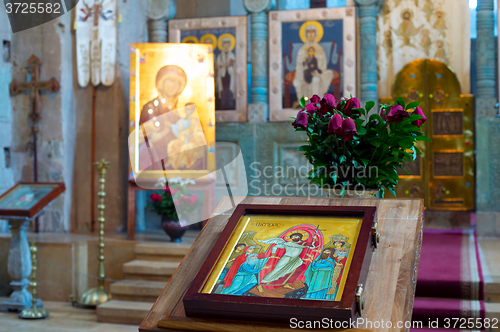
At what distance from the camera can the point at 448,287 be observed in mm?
Result: 3740

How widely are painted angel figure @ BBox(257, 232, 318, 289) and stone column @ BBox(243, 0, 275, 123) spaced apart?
15.5ft

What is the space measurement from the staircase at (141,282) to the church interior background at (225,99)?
12.9 inches

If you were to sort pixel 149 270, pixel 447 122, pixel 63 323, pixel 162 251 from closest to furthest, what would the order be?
pixel 63 323
pixel 149 270
pixel 162 251
pixel 447 122

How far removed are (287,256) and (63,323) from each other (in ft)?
11.9

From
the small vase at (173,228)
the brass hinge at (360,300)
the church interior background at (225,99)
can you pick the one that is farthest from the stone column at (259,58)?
A: the brass hinge at (360,300)

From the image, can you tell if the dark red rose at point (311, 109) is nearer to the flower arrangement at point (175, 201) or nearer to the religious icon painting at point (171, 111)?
the flower arrangement at point (175, 201)

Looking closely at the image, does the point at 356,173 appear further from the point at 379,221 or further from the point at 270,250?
the point at 270,250

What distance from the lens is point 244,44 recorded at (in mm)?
6223

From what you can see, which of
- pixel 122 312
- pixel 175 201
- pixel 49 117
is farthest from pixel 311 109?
pixel 49 117

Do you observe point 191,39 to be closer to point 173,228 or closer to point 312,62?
point 312,62

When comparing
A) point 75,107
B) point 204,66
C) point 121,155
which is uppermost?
point 204,66

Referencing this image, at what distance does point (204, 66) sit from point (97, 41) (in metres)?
1.37

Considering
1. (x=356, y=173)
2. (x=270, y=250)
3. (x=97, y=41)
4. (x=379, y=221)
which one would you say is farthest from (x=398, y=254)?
(x=97, y=41)

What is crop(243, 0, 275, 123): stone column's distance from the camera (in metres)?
6.14
